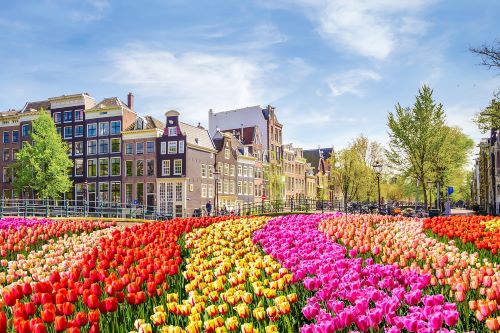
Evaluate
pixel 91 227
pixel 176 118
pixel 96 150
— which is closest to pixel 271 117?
pixel 176 118

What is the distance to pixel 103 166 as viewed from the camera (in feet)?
169

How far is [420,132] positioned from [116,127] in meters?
30.9

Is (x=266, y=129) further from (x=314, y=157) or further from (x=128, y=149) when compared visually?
(x=314, y=157)

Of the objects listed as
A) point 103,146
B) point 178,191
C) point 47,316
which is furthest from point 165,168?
point 47,316

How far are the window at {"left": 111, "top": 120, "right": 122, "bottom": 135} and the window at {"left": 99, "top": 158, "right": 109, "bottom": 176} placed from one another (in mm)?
3074

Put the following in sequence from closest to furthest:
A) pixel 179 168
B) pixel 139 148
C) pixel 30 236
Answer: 1. pixel 30 236
2. pixel 179 168
3. pixel 139 148

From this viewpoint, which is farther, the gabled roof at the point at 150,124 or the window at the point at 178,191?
the gabled roof at the point at 150,124

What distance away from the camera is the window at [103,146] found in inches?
2032

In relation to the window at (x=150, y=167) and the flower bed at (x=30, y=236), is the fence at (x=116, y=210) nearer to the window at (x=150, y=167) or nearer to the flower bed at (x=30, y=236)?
the window at (x=150, y=167)

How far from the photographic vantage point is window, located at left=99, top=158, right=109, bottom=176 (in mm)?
51344

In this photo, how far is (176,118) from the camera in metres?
48.7

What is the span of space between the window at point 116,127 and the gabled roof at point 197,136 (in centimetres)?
729

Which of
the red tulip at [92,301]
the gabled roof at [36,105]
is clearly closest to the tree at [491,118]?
the red tulip at [92,301]

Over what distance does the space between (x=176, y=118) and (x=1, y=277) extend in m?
43.0
